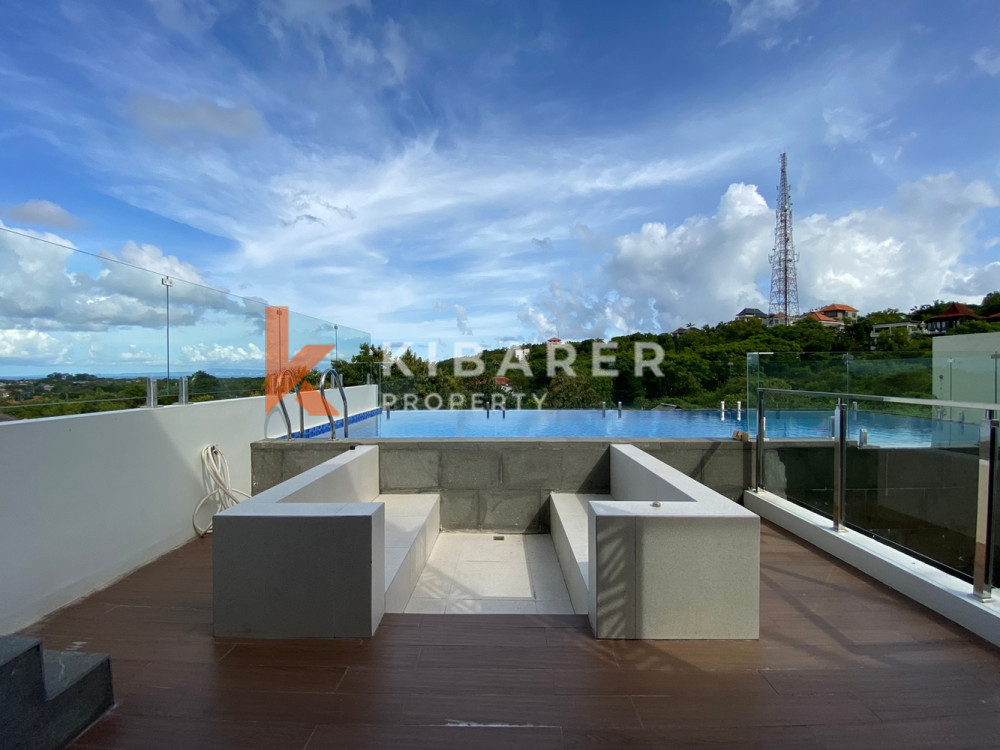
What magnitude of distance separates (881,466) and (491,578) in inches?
109

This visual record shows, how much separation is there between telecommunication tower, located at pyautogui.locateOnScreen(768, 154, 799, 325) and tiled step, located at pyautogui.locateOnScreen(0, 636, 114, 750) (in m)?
32.7

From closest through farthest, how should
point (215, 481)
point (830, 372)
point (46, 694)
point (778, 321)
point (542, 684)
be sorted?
point (46, 694)
point (542, 684)
point (215, 481)
point (830, 372)
point (778, 321)

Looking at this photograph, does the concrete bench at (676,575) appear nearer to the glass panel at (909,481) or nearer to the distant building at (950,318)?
the glass panel at (909,481)

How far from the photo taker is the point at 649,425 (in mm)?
5996

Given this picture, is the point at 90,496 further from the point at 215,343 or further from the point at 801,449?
the point at 801,449

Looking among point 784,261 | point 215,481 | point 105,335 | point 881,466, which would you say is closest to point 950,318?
point 784,261

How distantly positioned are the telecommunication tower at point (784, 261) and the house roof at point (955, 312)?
895 centimetres

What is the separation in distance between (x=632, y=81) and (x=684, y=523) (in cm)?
830

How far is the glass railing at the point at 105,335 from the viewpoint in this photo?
2.57 m

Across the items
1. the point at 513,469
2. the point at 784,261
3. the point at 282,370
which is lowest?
the point at 513,469

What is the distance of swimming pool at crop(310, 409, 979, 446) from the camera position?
3.53m

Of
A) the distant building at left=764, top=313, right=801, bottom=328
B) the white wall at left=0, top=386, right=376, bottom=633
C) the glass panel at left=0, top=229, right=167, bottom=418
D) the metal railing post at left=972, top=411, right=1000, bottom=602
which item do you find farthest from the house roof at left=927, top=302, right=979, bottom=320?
the glass panel at left=0, top=229, right=167, bottom=418

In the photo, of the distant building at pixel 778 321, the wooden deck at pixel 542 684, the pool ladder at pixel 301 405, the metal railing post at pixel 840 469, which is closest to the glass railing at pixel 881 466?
the metal railing post at pixel 840 469

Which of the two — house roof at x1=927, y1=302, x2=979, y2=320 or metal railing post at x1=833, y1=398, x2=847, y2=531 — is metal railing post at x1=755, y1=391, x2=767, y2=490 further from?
house roof at x1=927, y1=302, x2=979, y2=320
